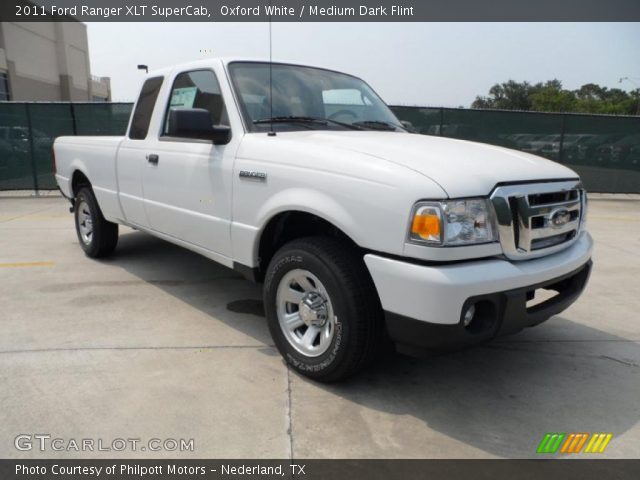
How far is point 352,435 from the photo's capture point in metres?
2.54

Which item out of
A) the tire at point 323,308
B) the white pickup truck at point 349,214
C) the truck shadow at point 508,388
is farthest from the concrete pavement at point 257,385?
the white pickup truck at point 349,214

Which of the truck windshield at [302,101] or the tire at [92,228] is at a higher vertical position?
the truck windshield at [302,101]

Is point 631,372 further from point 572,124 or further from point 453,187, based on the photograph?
point 572,124

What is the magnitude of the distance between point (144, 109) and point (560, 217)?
3.70m

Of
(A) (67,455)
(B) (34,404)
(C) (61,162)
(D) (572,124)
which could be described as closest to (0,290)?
(C) (61,162)

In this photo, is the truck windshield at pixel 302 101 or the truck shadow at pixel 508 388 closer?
the truck shadow at pixel 508 388

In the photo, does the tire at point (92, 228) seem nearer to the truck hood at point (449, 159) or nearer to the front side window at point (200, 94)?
the front side window at point (200, 94)

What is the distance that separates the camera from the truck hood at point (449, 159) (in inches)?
98.4

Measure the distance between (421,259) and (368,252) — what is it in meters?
0.34

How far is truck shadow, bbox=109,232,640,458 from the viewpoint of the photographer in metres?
2.63

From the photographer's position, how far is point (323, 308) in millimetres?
2941

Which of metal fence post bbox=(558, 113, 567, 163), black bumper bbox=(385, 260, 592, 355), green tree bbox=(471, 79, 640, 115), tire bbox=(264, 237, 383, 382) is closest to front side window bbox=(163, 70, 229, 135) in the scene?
tire bbox=(264, 237, 383, 382)

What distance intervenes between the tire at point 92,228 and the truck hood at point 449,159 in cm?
315
